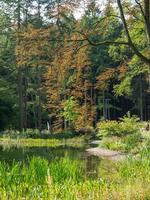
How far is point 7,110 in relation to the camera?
148 feet

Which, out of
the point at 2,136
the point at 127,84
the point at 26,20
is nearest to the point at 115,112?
the point at 26,20

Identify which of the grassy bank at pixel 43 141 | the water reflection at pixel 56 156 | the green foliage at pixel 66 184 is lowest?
the grassy bank at pixel 43 141

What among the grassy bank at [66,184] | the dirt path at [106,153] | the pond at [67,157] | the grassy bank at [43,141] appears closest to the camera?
the grassy bank at [66,184]

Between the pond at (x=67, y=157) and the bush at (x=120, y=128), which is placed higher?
the bush at (x=120, y=128)

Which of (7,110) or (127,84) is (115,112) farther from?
(127,84)

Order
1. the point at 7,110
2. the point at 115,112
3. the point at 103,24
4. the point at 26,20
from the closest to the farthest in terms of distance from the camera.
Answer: the point at 103,24, the point at 7,110, the point at 26,20, the point at 115,112

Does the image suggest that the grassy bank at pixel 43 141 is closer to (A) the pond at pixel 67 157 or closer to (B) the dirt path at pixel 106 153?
(B) the dirt path at pixel 106 153

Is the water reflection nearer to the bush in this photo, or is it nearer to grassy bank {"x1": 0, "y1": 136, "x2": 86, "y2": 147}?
the bush

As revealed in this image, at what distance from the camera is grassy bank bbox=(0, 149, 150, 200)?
26.0 ft

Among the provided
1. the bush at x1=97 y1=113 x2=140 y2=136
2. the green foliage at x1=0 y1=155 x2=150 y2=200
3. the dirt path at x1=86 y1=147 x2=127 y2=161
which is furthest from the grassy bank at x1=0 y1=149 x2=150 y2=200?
the bush at x1=97 y1=113 x2=140 y2=136

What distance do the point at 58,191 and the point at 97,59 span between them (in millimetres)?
55843

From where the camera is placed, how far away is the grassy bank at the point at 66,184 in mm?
7934

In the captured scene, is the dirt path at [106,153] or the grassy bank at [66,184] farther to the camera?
the dirt path at [106,153]

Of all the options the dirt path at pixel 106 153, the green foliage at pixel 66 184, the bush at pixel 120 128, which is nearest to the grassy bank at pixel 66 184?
the green foliage at pixel 66 184
